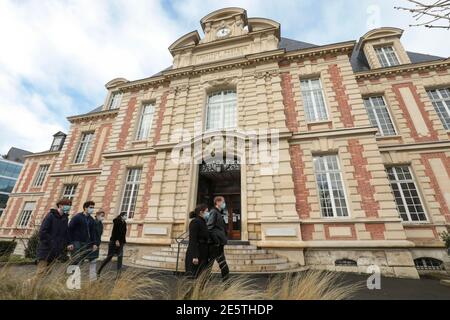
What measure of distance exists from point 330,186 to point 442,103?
789 cm

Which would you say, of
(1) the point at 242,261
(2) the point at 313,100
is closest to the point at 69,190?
(1) the point at 242,261

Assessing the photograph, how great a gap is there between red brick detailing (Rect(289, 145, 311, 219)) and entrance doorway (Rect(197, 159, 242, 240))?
242cm

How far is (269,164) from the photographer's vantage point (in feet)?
26.9

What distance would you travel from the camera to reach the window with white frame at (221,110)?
995 cm

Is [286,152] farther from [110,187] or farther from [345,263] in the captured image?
[110,187]

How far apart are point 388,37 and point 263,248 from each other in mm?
14249

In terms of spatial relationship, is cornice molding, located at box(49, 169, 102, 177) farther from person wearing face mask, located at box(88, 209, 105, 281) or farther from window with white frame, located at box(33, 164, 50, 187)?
person wearing face mask, located at box(88, 209, 105, 281)

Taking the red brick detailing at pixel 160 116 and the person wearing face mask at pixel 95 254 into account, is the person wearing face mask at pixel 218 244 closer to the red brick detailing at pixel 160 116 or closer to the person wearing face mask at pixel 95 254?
the person wearing face mask at pixel 95 254

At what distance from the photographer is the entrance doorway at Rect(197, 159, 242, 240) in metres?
9.16

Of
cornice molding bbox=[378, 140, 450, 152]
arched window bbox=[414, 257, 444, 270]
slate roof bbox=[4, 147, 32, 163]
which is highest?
slate roof bbox=[4, 147, 32, 163]

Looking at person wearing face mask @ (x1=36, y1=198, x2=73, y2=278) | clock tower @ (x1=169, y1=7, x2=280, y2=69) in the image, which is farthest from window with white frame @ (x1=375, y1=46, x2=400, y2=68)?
person wearing face mask @ (x1=36, y1=198, x2=73, y2=278)

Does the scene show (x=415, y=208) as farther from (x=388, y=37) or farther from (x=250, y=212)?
(x=388, y=37)
